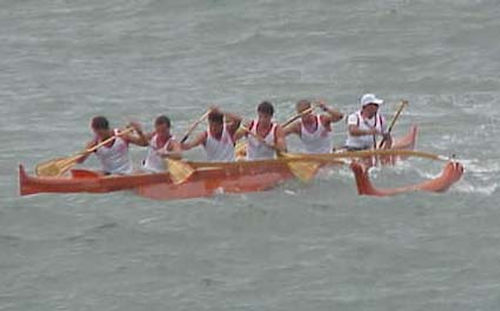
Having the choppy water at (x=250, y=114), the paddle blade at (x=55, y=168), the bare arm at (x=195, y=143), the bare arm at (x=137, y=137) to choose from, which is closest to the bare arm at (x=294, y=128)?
the choppy water at (x=250, y=114)

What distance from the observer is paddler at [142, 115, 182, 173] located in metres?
23.3

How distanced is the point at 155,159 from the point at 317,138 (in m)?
2.55

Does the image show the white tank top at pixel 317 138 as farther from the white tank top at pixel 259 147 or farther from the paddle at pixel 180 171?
the paddle at pixel 180 171

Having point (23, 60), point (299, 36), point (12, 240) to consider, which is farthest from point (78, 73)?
point (12, 240)

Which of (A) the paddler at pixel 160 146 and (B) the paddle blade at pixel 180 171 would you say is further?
(A) the paddler at pixel 160 146

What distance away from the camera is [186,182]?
22891mm

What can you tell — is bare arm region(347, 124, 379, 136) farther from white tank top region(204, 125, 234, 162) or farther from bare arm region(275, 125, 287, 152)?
white tank top region(204, 125, 234, 162)

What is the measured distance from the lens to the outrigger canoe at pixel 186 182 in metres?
22.9

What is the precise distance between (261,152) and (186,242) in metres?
3.12

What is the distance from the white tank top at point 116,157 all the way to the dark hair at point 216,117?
1.35 m

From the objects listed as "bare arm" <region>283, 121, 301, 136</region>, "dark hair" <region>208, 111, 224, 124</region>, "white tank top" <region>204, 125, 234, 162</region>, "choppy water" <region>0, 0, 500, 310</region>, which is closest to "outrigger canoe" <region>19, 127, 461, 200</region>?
"choppy water" <region>0, 0, 500, 310</region>

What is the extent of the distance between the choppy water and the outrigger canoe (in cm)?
18

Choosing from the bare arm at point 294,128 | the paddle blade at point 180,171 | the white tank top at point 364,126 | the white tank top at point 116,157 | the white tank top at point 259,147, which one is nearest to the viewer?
the paddle blade at point 180,171

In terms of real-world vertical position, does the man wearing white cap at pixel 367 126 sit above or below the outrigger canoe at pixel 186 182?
above
